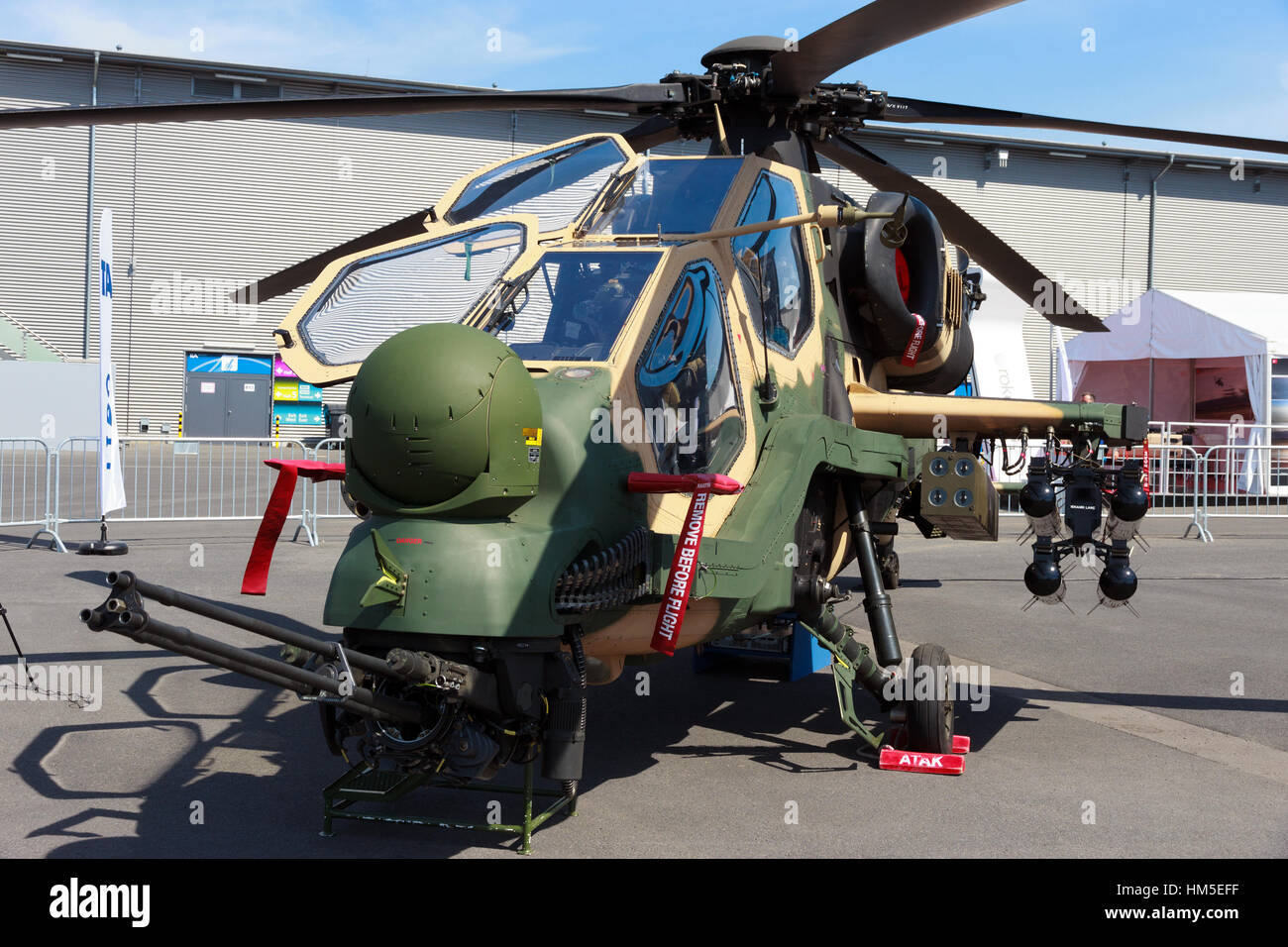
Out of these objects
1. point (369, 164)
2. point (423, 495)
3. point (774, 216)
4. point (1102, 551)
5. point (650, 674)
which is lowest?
point (650, 674)

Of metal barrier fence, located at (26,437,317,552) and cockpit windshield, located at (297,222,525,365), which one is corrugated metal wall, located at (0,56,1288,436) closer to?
metal barrier fence, located at (26,437,317,552)

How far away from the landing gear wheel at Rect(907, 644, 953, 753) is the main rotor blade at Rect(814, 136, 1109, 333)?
2462mm

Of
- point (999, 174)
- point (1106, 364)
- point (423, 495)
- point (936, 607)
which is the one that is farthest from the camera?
point (999, 174)

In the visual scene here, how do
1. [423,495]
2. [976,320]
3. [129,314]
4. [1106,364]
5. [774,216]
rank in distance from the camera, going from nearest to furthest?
1. [423,495]
2. [774,216]
3. [976,320]
4. [1106,364]
5. [129,314]

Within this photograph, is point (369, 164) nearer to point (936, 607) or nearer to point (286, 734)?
point (936, 607)

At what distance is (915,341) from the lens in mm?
7051

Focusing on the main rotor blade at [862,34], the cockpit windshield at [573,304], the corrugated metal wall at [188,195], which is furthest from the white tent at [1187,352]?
the cockpit windshield at [573,304]

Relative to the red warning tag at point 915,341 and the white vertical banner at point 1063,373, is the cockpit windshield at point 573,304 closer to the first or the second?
the red warning tag at point 915,341

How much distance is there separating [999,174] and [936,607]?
3277 centimetres

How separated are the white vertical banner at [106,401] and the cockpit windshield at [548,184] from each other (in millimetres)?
5921

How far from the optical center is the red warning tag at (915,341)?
700cm

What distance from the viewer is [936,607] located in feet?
35.9

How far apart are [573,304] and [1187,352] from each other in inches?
769

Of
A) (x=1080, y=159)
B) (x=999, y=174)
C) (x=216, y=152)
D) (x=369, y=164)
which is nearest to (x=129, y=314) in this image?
(x=216, y=152)
